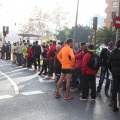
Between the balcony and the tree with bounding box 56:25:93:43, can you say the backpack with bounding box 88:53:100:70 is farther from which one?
the balcony

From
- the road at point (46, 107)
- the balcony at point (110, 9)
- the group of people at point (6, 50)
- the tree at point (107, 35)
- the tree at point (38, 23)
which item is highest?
the balcony at point (110, 9)

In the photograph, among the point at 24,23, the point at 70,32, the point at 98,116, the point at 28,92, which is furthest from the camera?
the point at 24,23

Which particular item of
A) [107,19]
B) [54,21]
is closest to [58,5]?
[54,21]

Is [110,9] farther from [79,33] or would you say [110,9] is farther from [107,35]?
[107,35]

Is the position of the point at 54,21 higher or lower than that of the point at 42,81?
higher

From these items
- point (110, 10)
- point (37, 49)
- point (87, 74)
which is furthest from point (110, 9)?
point (87, 74)

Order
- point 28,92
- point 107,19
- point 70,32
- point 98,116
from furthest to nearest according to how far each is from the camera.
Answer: point 107,19
point 70,32
point 28,92
point 98,116

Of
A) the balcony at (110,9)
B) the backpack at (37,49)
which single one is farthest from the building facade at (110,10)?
the backpack at (37,49)

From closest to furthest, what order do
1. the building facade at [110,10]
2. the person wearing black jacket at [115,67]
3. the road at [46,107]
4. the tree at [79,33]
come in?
1. the road at [46,107]
2. the person wearing black jacket at [115,67]
3. the tree at [79,33]
4. the building facade at [110,10]

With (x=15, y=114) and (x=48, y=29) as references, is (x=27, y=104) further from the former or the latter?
(x=48, y=29)

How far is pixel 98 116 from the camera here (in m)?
6.51

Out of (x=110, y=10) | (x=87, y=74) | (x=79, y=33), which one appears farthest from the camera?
(x=110, y=10)

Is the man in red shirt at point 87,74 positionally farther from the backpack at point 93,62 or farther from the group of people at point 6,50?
the group of people at point 6,50

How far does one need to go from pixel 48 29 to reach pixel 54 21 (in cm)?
304
